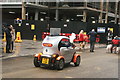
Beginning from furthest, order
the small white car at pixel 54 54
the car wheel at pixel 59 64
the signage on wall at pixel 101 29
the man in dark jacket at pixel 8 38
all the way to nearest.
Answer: the signage on wall at pixel 101 29, the man in dark jacket at pixel 8 38, the small white car at pixel 54 54, the car wheel at pixel 59 64

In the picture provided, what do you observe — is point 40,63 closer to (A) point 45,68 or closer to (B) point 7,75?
(A) point 45,68

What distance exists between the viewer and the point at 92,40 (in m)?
17.5

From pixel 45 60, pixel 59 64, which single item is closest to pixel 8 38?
pixel 45 60

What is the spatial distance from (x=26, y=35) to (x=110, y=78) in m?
22.4

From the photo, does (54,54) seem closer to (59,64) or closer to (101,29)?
(59,64)

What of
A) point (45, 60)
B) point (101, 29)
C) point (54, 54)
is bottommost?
point (45, 60)

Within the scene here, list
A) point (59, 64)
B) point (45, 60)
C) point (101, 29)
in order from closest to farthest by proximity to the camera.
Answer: point (59, 64) → point (45, 60) → point (101, 29)

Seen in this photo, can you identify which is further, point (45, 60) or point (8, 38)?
point (8, 38)

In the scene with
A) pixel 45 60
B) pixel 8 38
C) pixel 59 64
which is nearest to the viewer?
pixel 59 64

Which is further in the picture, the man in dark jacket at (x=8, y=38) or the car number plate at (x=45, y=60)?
the man in dark jacket at (x=8, y=38)

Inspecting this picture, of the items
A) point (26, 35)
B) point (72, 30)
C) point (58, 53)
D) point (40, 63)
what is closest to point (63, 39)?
point (58, 53)

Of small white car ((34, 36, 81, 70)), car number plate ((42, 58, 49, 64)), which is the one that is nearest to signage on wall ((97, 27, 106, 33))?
small white car ((34, 36, 81, 70))

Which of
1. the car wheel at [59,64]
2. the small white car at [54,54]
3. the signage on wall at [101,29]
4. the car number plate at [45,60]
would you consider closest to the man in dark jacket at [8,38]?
the small white car at [54,54]

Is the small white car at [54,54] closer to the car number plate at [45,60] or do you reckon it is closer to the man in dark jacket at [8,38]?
the car number plate at [45,60]
